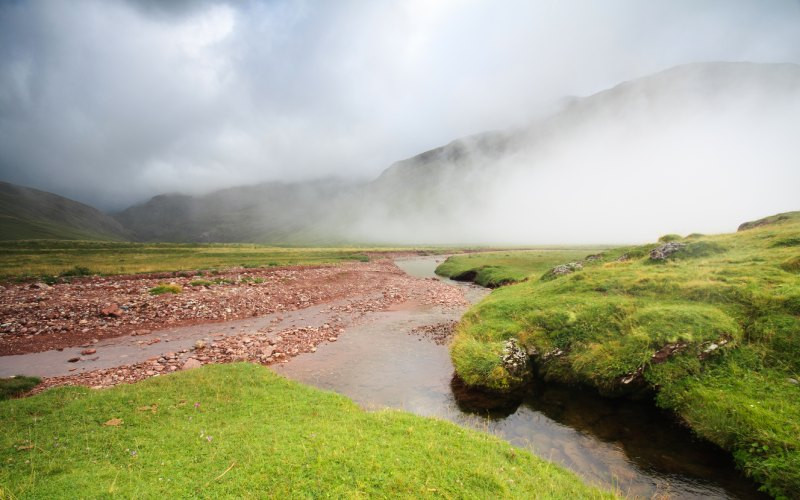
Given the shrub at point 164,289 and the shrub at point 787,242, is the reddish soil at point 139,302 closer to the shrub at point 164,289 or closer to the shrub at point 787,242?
the shrub at point 164,289

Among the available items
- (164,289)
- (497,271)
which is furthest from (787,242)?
(164,289)

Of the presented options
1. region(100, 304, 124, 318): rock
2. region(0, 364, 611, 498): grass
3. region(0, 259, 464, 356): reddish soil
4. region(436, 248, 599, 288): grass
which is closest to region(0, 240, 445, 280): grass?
region(0, 259, 464, 356): reddish soil

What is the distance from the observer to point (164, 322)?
1156 inches

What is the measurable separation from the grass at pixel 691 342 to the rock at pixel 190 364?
15.2 metres

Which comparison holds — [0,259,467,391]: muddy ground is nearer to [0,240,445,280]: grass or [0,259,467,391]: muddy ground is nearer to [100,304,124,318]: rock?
[100,304,124,318]: rock

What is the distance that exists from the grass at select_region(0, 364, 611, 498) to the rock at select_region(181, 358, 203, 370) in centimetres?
427

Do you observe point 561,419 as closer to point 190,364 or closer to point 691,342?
point 691,342

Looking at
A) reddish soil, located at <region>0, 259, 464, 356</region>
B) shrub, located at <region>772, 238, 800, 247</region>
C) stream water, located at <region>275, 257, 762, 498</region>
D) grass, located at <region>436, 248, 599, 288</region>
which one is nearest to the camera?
stream water, located at <region>275, 257, 762, 498</region>

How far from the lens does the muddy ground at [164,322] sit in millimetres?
20875

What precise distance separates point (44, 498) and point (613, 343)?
71.3ft

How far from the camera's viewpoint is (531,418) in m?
15.0

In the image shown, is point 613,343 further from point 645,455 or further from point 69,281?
point 69,281

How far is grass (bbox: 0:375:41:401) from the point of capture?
50.4 feet

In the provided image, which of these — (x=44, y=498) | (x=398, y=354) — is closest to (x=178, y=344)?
(x=398, y=354)
